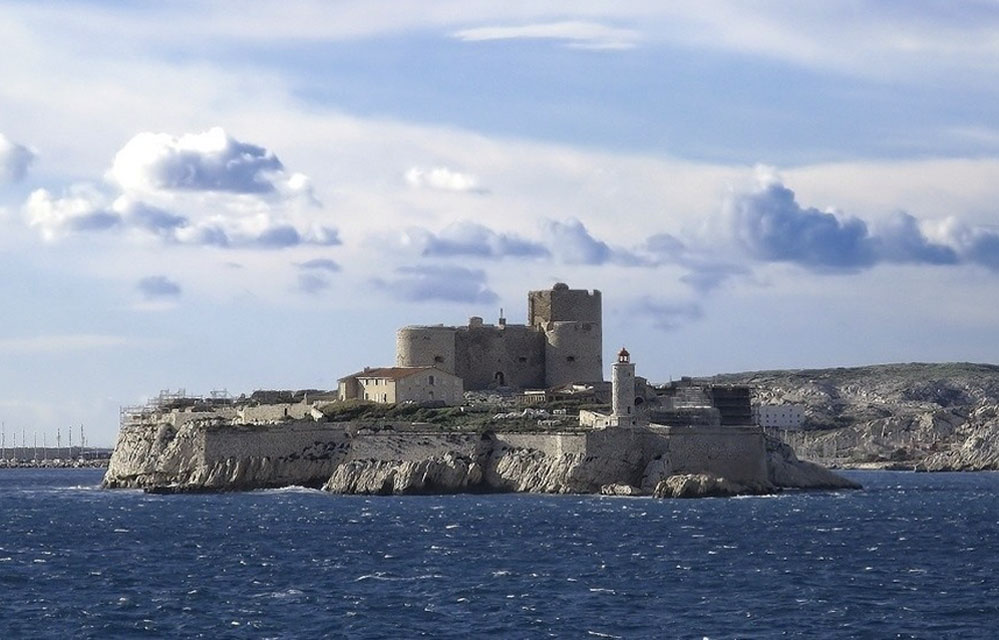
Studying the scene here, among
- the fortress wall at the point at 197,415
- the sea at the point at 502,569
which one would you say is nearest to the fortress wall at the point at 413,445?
the sea at the point at 502,569

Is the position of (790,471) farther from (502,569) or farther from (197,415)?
(502,569)

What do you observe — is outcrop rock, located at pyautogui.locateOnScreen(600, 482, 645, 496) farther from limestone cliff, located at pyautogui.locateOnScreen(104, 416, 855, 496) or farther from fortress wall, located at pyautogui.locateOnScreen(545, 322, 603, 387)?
fortress wall, located at pyautogui.locateOnScreen(545, 322, 603, 387)

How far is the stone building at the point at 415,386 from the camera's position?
9800cm

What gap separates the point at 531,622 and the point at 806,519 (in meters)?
30.0

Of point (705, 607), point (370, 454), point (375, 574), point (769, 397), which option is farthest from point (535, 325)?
point (769, 397)

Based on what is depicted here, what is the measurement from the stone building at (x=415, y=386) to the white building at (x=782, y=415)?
6961 cm

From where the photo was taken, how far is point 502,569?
51.9m

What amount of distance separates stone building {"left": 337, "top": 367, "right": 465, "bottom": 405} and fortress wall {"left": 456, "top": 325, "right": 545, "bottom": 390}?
639 cm

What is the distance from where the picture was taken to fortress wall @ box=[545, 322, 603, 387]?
4141 inches

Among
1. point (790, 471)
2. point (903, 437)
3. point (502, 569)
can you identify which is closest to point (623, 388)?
point (790, 471)

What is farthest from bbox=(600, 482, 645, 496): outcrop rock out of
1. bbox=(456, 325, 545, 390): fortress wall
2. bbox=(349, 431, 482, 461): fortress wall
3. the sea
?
bbox=(456, 325, 545, 390): fortress wall

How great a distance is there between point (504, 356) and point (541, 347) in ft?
6.85

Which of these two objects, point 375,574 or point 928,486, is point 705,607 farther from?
point 928,486

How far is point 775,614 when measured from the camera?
42.6 m
